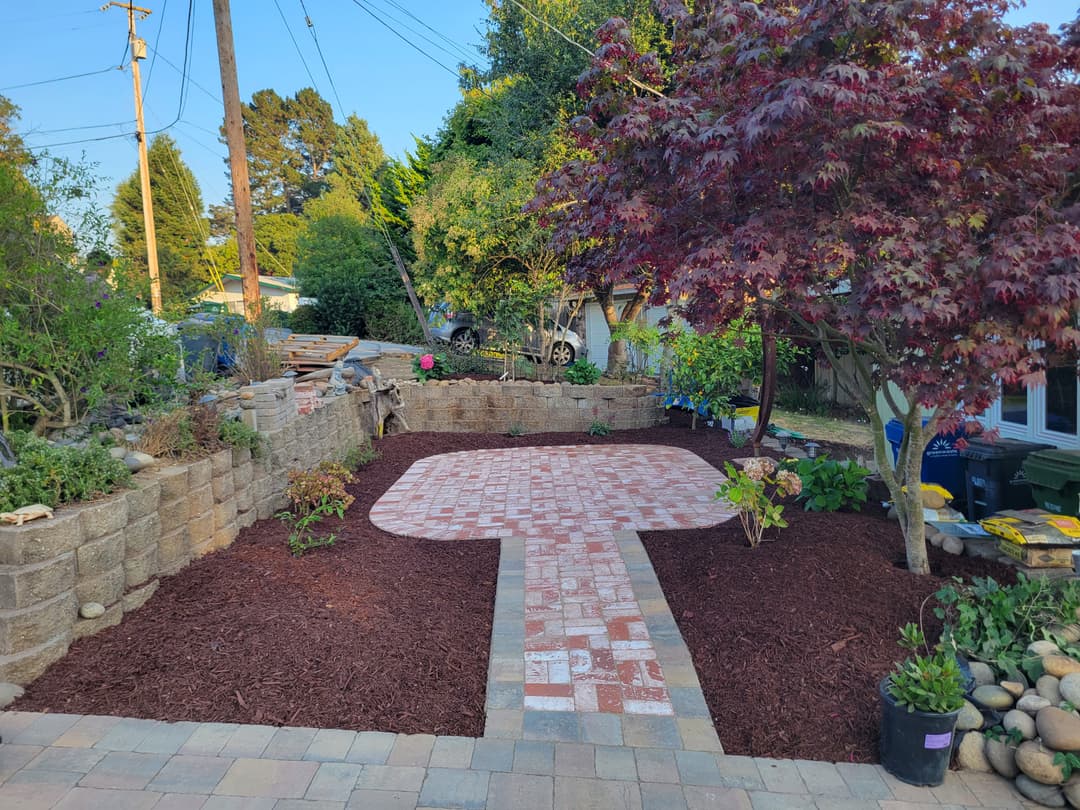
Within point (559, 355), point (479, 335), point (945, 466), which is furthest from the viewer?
point (479, 335)

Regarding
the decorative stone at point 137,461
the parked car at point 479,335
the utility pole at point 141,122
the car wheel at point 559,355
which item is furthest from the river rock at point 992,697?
the utility pole at point 141,122

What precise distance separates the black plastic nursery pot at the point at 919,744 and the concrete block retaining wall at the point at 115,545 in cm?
358

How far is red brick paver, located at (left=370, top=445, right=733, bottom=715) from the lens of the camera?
3.09 metres

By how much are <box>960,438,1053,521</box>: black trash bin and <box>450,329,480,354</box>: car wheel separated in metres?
8.56

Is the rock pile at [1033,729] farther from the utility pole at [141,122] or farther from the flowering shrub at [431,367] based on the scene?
the utility pole at [141,122]

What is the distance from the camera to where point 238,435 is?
194 inches

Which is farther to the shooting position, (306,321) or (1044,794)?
(306,321)

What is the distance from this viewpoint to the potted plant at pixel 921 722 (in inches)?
92.4

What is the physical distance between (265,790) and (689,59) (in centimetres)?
426

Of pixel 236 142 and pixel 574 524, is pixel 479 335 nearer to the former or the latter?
pixel 236 142

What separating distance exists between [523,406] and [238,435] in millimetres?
5586

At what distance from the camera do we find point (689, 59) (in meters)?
3.98

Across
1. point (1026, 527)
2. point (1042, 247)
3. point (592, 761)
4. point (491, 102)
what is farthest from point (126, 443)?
point (491, 102)

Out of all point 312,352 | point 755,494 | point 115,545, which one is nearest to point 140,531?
point 115,545
